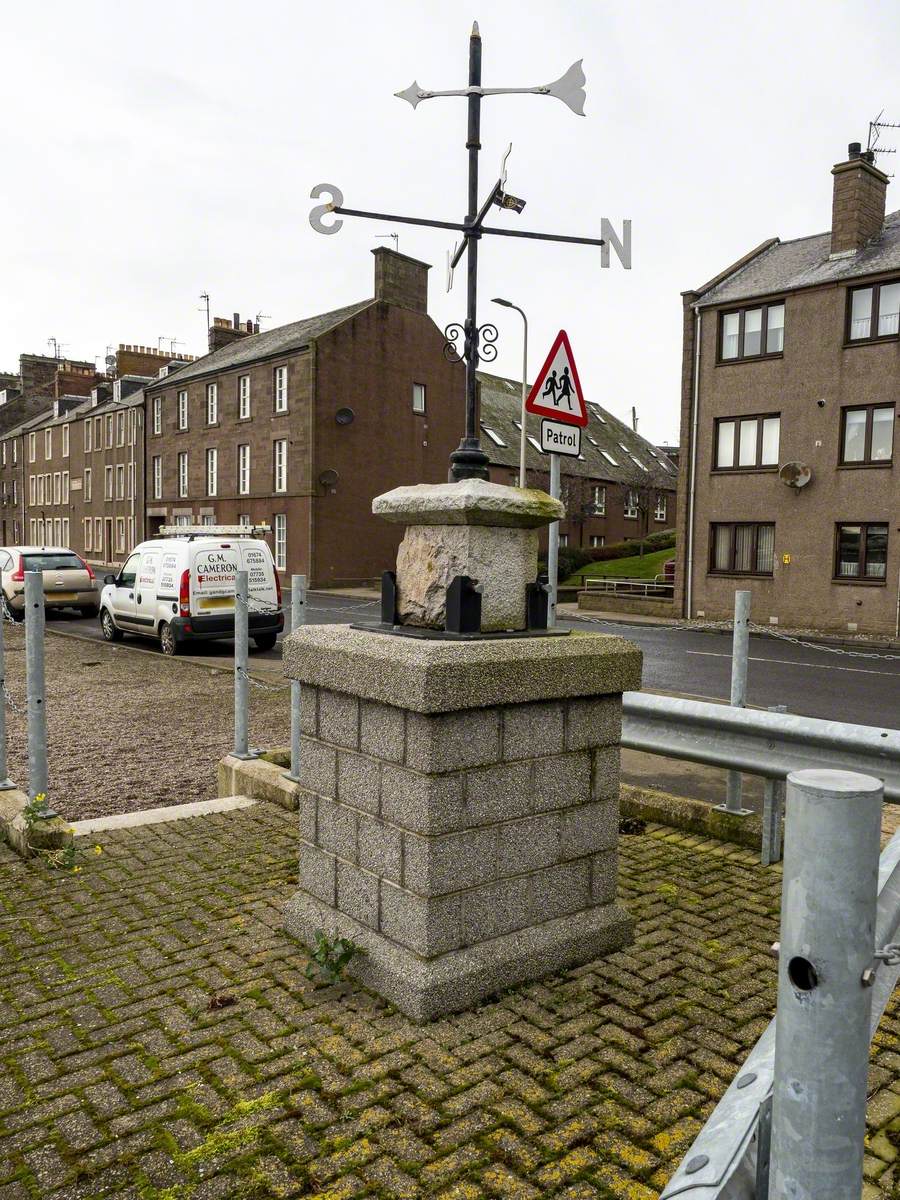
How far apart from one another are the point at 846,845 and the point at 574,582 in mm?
38256

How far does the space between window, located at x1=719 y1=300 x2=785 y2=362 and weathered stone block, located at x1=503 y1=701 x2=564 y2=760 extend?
80.4 ft

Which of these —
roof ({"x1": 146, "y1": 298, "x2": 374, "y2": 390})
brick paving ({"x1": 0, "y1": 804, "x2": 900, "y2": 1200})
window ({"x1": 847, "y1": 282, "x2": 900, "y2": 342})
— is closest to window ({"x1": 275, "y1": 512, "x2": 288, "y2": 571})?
roof ({"x1": 146, "y1": 298, "x2": 374, "y2": 390})

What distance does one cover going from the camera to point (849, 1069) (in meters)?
1.25

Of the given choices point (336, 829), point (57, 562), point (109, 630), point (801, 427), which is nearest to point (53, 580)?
point (57, 562)

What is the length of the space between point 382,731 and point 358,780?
30 centimetres

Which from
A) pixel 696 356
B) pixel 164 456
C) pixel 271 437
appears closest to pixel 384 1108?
pixel 696 356

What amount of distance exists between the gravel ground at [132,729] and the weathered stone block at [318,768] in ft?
10.2

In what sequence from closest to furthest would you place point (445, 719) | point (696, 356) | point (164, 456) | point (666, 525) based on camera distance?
point (445, 719) → point (696, 356) → point (164, 456) → point (666, 525)

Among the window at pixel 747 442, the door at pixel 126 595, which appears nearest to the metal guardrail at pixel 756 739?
the door at pixel 126 595

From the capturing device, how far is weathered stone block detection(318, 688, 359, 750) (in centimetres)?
387

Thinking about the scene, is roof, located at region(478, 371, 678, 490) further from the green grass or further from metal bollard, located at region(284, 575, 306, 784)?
metal bollard, located at region(284, 575, 306, 784)

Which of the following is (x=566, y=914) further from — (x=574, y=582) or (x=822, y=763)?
(x=574, y=582)

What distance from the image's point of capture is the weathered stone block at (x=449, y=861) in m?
3.50

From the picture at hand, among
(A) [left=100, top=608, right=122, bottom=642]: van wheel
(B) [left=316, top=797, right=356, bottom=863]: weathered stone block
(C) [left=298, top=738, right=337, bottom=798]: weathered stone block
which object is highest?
(C) [left=298, top=738, right=337, bottom=798]: weathered stone block
